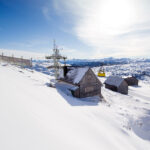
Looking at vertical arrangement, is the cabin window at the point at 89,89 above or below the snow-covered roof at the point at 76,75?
below

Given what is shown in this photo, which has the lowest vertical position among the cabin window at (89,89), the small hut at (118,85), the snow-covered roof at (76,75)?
the small hut at (118,85)

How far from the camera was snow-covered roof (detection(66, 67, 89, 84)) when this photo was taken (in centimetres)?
1862

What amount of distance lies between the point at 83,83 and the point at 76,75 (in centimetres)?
244

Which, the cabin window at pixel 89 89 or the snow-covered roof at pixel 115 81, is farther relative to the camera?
the snow-covered roof at pixel 115 81

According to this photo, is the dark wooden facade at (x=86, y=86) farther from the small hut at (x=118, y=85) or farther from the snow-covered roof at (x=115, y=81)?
the snow-covered roof at (x=115, y=81)

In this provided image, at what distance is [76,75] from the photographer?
19.8 metres

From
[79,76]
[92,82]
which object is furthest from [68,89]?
[92,82]

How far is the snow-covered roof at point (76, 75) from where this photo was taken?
18.6 meters

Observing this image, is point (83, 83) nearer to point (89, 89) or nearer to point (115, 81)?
point (89, 89)

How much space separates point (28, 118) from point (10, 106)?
3.70 feet

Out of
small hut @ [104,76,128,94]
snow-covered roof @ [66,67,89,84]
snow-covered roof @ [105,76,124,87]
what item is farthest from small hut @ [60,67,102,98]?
snow-covered roof @ [105,76,124,87]

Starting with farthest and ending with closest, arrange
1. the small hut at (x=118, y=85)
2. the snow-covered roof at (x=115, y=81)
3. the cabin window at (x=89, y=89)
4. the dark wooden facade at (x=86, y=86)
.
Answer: the snow-covered roof at (x=115, y=81) < the small hut at (x=118, y=85) < the cabin window at (x=89, y=89) < the dark wooden facade at (x=86, y=86)

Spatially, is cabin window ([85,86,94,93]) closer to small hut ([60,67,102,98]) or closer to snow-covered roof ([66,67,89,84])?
small hut ([60,67,102,98])

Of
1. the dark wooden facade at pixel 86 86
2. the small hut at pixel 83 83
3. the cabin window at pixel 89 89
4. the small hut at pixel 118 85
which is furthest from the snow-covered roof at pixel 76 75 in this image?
the small hut at pixel 118 85
